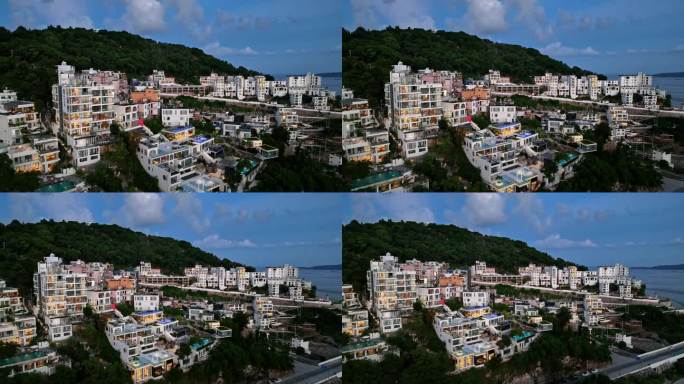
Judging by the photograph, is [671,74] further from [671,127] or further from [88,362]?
[88,362]

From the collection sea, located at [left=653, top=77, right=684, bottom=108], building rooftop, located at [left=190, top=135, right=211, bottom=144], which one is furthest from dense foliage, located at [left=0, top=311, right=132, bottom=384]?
sea, located at [left=653, top=77, right=684, bottom=108]

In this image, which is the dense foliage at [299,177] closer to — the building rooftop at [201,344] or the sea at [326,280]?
the sea at [326,280]

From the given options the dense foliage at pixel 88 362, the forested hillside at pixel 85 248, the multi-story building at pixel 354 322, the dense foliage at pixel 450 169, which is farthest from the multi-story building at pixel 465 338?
the dense foliage at pixel 88 362

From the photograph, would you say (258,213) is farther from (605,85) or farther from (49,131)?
(605,85)

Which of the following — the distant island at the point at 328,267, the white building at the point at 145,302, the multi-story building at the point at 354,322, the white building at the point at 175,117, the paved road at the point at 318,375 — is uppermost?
the white building at the point at 175,117

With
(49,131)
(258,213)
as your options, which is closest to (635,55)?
(258,213)

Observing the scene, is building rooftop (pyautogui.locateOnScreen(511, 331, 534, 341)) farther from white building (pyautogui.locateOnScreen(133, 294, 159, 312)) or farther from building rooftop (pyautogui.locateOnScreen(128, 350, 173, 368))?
white building (pyautogui.locateOnScreen(133, 294, 159, 312))
